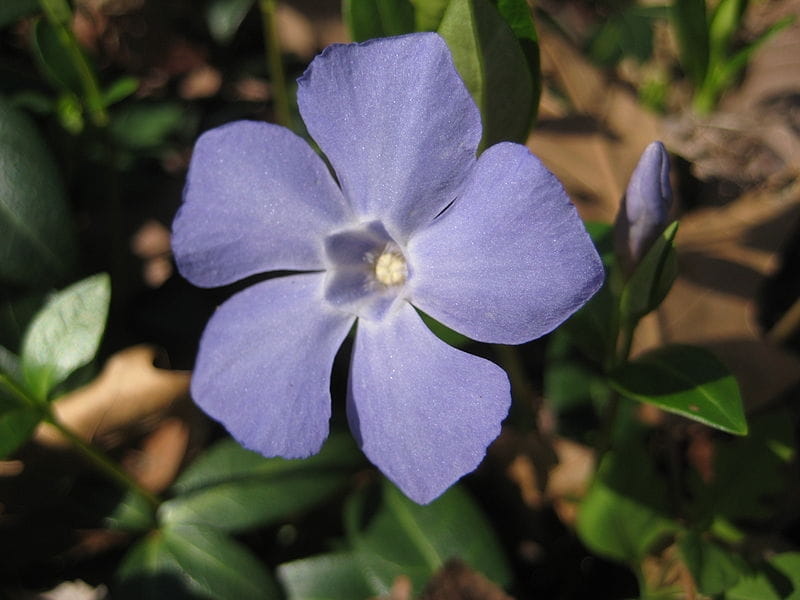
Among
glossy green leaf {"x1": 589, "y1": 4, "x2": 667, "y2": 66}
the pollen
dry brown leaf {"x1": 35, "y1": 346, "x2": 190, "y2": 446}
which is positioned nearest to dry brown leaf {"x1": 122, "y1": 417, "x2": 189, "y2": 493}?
dry brown leaf {"x1": 35, "y1": 346, "x2": 190, "y2": 446}

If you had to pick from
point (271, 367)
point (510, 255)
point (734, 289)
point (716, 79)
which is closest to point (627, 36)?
point (716, 79)

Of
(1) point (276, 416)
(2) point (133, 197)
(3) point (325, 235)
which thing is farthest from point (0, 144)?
(1) point (276, 416)

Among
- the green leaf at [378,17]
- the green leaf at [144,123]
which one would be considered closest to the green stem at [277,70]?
the green leaf at [144,123]

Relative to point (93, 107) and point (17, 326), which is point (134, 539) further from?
point (93, 107)

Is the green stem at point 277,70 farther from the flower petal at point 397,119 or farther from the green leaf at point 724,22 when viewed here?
the green leaf at point 724,22

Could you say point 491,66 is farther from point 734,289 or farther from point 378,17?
point 734,289

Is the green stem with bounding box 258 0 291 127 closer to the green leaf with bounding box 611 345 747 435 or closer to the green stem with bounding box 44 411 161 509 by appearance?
the green stem with bounding box 44 411 161 509
